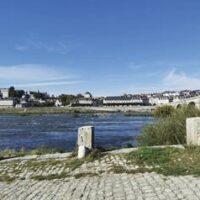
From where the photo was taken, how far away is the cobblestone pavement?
9023 mm

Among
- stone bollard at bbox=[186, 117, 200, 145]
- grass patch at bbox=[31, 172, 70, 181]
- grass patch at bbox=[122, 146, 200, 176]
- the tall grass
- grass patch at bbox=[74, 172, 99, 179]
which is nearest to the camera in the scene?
grass patch at bbox=[122, 146, 200, 176]

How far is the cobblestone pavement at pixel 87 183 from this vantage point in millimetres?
9023

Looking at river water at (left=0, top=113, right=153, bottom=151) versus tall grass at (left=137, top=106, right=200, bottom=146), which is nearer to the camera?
tall grass at (left=137, top=106, right=200, bottom=146)

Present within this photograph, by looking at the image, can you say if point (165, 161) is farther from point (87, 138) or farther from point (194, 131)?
point (87, 138)

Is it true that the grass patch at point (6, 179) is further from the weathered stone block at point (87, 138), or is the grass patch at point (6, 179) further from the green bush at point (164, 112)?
the green bush at point (164, 112)

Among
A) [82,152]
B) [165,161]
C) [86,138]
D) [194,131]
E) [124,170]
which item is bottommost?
[124,170]

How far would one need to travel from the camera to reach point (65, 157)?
1407cm

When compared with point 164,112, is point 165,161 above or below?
below

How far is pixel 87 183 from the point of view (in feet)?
34.4

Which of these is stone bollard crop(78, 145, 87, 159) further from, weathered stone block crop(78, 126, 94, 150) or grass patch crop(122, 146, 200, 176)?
grass patch crop(122, 146, 200, 176)

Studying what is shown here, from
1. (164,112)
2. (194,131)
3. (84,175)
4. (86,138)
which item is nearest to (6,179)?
(84,175)

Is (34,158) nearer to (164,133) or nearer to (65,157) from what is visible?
(65,157)

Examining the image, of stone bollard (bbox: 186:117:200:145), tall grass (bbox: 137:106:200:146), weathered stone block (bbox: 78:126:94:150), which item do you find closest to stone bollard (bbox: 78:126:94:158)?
weathered stone block (bbox: 78:126:94:150)

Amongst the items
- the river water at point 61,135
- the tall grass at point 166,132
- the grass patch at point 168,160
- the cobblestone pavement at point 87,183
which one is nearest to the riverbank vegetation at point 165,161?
the grass patch at point 168,160
